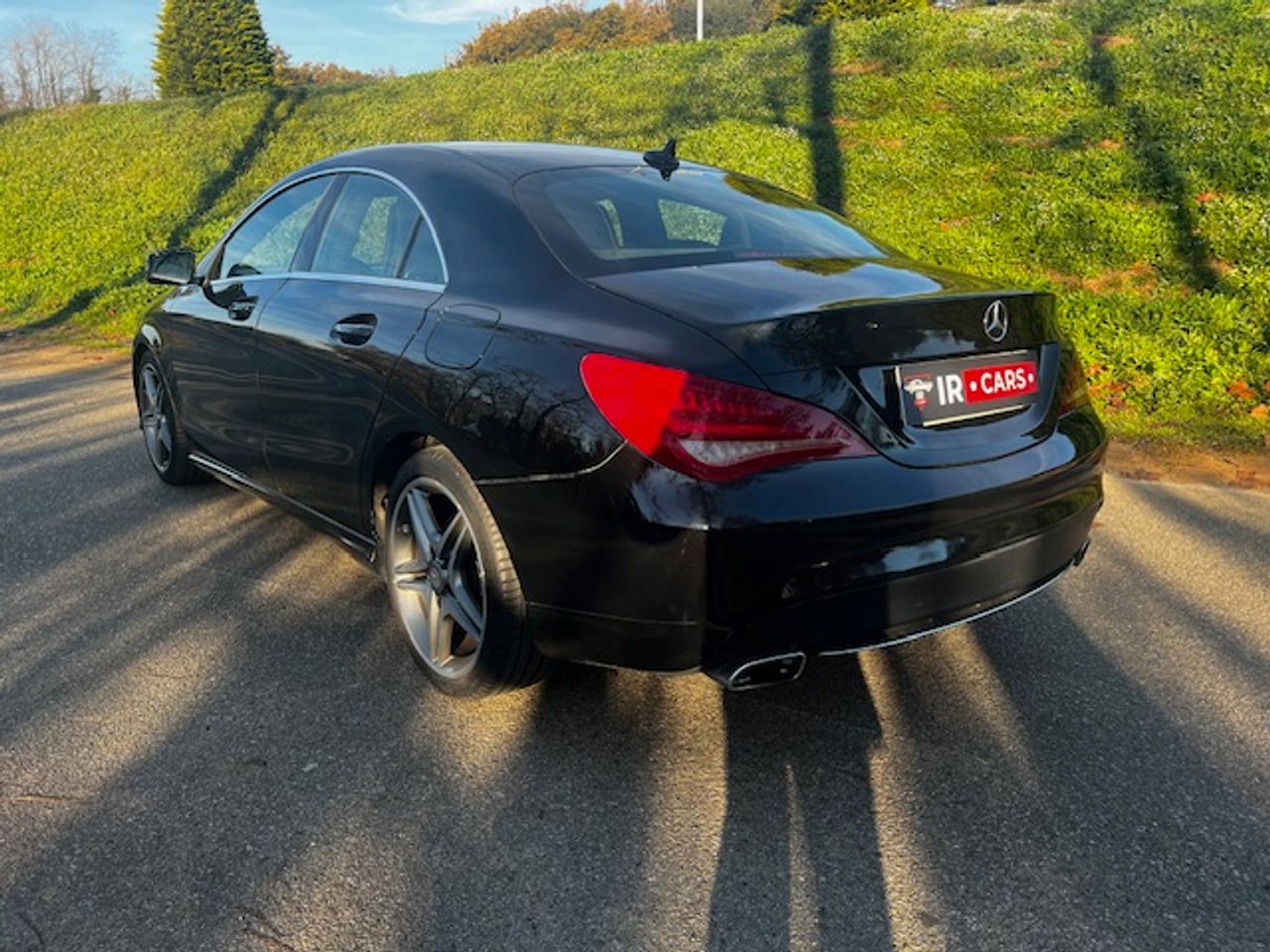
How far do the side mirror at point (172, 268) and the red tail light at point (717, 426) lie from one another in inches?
131

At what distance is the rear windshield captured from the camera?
2920 millimetres

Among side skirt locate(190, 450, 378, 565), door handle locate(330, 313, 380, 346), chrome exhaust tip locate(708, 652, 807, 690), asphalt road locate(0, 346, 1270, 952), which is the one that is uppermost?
door handle locate(330, 313, 380, 346)

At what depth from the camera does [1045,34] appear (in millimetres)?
14133

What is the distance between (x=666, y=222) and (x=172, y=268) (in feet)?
9.21

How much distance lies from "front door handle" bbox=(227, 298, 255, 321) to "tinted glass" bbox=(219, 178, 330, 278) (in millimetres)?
142

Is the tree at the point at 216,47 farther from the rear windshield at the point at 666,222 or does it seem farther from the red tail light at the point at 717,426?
the red tail light at the point at 717,426

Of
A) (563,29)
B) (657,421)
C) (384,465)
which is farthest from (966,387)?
(563,29)

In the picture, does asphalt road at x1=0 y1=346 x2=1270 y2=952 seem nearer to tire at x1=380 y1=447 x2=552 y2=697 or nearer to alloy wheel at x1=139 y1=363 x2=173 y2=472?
tire at x1=380 y1=447 x2=552 y2=697

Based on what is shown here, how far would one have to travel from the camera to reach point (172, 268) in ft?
15.9

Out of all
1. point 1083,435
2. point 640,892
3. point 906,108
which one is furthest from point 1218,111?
point 640,892

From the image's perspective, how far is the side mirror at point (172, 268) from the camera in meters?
4.82

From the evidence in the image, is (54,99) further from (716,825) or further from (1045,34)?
(716,825)

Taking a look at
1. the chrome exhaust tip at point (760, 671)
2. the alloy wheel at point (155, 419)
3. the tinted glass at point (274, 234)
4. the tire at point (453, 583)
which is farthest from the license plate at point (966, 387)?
the alloy wheel at point (155, 419)

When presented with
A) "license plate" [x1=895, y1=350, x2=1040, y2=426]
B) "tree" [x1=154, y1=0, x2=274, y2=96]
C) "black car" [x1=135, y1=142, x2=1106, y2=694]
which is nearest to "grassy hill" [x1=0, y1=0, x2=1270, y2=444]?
"license plate" [x1=895, y1=350, x2=1040, y2=426]
